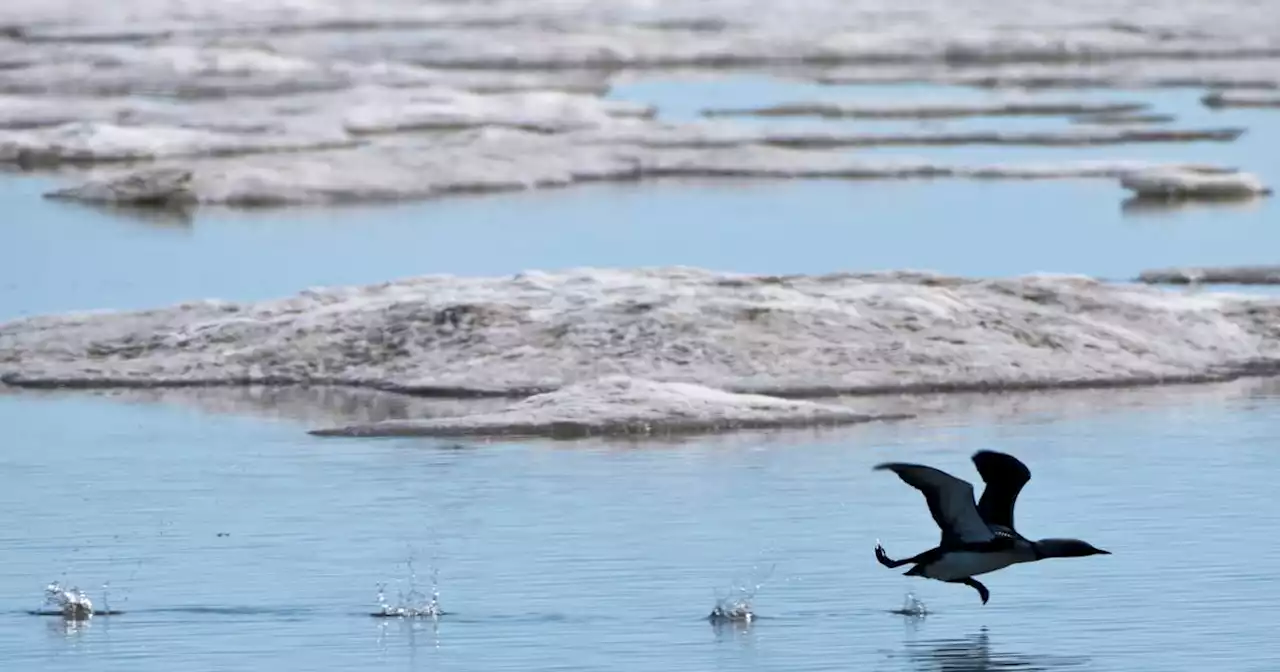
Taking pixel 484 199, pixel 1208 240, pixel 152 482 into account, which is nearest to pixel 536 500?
pixel 152 482

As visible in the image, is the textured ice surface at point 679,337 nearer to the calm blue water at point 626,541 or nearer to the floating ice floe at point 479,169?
the calm blue water at point 626,541

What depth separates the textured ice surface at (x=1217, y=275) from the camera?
16.4 m

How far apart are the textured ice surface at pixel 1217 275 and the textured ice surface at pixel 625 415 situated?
469cm

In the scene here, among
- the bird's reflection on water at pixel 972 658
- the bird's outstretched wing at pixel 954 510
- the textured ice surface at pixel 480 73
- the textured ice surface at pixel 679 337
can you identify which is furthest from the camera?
the textured ice surface at pixel 480 73

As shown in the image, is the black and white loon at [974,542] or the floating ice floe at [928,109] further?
the floating ice floe at [928,109]

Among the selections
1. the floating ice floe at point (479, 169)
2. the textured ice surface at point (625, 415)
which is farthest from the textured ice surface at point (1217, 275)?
the floating ice floe at point (479, 169)

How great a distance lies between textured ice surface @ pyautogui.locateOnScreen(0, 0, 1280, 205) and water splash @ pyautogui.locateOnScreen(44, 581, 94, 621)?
559 inches

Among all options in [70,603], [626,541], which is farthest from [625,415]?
[70,603]

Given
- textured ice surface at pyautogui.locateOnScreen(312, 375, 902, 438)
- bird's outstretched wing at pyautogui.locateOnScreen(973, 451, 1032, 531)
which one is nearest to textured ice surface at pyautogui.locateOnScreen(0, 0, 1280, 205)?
textured ice surface at pyautogui.locateOnScreen(312, 375, 902, 438)

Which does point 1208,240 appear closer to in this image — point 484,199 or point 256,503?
point 484,199

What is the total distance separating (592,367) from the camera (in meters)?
13.2

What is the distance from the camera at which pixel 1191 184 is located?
72.8 ft

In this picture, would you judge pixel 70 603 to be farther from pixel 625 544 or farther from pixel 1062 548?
pixel 1062 548

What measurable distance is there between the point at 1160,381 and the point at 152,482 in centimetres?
487
